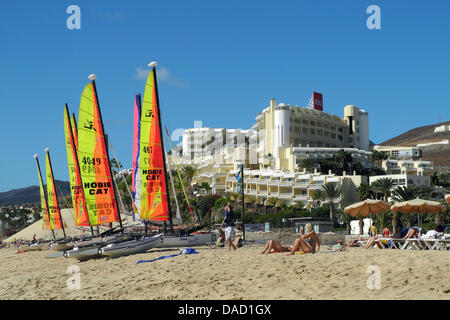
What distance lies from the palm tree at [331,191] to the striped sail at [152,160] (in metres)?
50.5

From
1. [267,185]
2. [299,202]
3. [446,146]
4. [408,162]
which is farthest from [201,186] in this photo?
[446,146]

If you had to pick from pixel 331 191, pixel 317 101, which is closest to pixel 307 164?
pixel 331 191

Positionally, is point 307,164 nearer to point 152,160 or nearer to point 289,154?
point 289,154

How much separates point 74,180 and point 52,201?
417 inches

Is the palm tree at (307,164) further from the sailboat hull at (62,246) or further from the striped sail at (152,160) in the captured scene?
the striped sail at (152,160)

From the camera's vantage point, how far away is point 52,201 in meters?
46.6

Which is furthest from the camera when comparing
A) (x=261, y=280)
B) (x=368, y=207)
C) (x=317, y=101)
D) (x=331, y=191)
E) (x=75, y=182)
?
(x=317, y=101)

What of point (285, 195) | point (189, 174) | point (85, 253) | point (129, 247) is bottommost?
point (85, 253)

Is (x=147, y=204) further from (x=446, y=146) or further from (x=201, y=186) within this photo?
(x=446, y=146)

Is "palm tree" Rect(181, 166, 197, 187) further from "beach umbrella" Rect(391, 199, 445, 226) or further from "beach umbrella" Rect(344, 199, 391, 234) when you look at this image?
"beach umbrella" Rect(391, 199, 445, 226)

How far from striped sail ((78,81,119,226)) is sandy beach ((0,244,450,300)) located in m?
10.5

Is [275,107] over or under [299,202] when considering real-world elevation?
over
